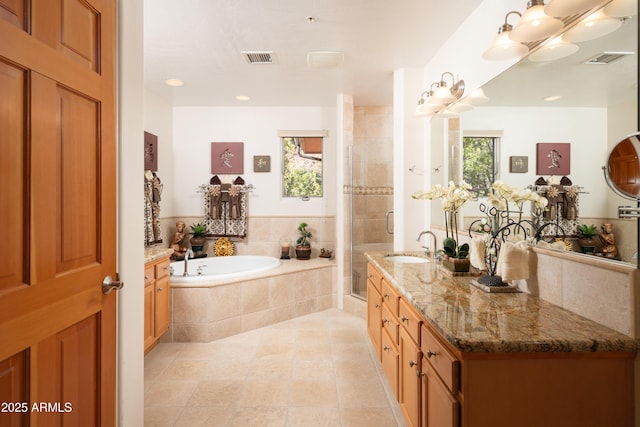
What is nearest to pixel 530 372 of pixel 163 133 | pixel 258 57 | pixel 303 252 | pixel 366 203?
pixel 258 57

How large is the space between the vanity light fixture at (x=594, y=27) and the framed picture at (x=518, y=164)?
56 cm

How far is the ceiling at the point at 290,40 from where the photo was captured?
2.24 meters

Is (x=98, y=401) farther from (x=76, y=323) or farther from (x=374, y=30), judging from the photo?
(x=374, y=30)

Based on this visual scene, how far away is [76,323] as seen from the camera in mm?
1212

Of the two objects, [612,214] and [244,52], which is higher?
[244,52]

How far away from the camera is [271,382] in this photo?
246 centimetres

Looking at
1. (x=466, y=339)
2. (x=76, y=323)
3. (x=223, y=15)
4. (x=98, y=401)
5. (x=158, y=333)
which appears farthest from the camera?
(x=158, y=333)

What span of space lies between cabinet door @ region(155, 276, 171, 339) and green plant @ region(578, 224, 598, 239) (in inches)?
115

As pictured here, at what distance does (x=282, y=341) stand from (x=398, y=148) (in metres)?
2.16

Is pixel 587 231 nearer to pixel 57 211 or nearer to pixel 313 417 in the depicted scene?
pixel 313 417

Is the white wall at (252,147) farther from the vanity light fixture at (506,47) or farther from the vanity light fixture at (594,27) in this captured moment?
the vanity light fixture at (594,27)

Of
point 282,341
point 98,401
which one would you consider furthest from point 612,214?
point 282,341

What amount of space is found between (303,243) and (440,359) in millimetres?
3323

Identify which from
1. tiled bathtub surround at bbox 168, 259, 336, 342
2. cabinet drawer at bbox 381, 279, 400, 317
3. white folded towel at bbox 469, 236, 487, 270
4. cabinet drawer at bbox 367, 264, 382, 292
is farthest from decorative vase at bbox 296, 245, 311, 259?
white folded towel at bbox 469, 236, 487, 270
